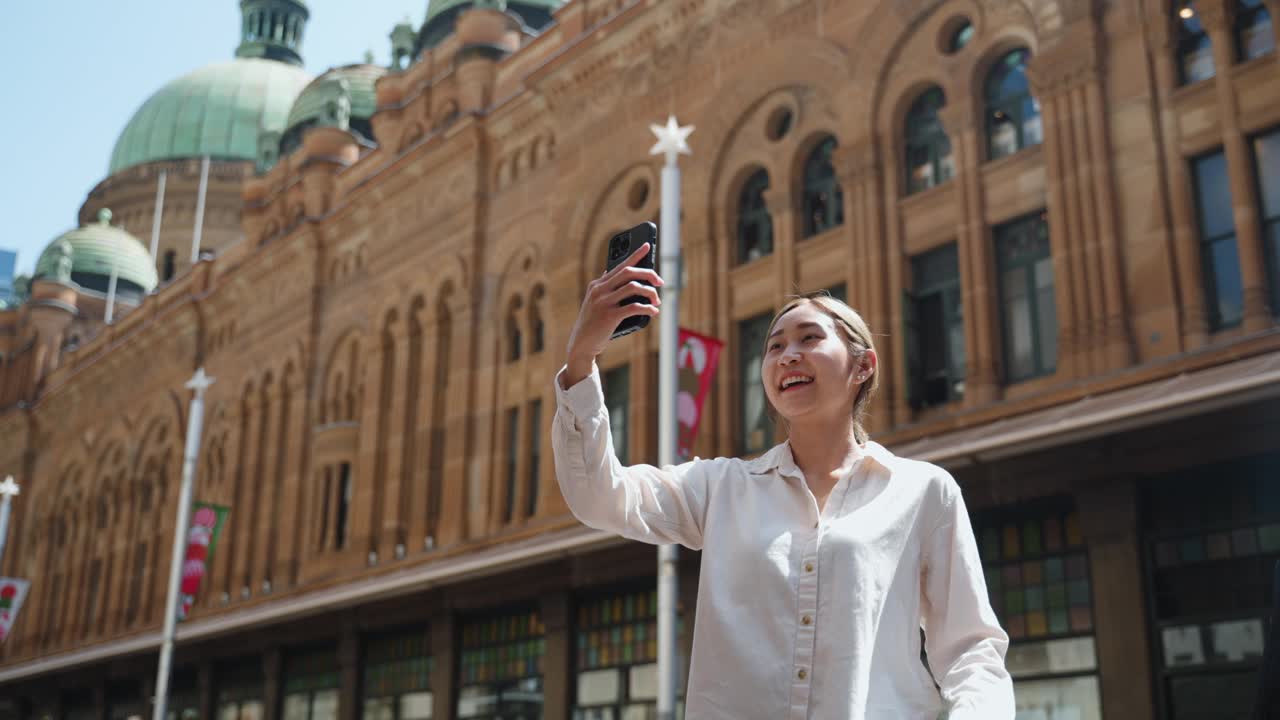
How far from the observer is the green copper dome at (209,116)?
72000 mm

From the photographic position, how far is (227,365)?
128 feet

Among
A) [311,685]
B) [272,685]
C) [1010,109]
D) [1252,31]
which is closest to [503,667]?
[311,685]

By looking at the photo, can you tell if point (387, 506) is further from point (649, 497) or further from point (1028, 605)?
point (649, 497)

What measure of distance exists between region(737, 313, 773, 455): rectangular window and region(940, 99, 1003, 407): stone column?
12.6ft

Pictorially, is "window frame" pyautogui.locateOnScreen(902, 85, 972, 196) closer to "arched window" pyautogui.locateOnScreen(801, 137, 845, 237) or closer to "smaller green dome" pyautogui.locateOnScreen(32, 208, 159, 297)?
"arched window" pyautogui.locateOnScreen(801, 137, 845, 237)

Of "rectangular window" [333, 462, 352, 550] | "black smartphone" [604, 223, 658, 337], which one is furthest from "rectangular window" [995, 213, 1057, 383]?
"rectangular window" [333, 462, 352, 550]

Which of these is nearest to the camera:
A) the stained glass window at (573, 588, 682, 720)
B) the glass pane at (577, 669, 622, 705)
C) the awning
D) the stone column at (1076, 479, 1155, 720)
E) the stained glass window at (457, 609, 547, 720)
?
the awning

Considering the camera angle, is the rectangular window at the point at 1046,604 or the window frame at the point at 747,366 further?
the window frame at the point at 747,366

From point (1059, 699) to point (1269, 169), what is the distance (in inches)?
258

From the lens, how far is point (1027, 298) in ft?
59.2

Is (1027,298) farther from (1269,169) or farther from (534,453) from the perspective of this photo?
(534,453)

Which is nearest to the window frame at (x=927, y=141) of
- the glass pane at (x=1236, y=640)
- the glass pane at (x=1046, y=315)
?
the glass pane at (x=1046, y=315)

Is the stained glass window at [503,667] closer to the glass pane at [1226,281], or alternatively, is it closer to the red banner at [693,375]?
the red banner at [693,375]

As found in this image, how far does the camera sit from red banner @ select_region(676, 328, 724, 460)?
16266 millimetres
